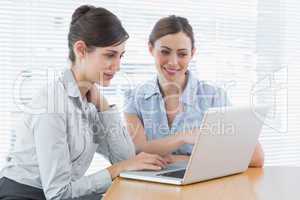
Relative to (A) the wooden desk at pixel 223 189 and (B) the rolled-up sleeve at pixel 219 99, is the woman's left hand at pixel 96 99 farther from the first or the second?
(B) the rolled-up sleeve at pixel 219 99

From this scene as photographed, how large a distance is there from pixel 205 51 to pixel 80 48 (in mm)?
1407

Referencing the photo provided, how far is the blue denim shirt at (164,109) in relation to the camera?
2.20m

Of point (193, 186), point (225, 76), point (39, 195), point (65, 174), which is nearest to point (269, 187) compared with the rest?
point (193, 186)

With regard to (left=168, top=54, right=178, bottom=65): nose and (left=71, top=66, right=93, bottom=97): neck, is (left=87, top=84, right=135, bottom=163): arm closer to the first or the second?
(left=71, top=66, right=93, bottom=97): neck

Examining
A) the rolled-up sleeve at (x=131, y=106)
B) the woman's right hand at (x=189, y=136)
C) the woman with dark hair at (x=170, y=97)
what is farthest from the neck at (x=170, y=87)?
the woman's right hand at (x=189, y=136)

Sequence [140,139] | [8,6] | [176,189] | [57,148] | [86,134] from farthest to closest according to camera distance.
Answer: [8,6]
[140,139]
[86,134]
[57,148]
[176,189]

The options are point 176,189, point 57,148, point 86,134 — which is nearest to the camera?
point 176,189

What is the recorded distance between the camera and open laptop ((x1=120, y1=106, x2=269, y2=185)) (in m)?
1.32

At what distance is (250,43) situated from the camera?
10.1ft

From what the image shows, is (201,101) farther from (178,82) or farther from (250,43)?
(250,43)

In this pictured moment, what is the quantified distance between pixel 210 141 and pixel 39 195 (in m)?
0.66

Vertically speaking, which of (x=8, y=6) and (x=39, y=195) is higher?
(x=8, y=6)

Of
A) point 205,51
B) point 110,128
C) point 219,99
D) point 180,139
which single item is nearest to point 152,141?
point 180,139

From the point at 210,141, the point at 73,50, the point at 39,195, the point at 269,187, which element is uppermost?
the point at 73,50
